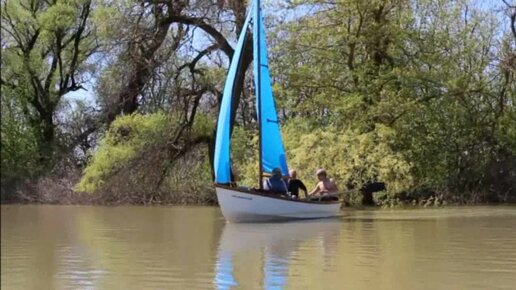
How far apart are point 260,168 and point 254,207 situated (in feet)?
5.60

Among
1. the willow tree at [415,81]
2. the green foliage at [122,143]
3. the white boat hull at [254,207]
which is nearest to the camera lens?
the white boat hull at [254,207]

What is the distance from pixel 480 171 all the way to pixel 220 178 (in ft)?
35.4

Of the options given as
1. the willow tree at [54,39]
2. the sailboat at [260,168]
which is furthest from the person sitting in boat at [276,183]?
the willow tree at [54,39]

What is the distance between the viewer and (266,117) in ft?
62.3

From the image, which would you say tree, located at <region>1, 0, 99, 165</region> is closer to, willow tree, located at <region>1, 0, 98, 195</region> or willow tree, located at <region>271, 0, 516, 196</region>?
willow tree, located at <region>1, 0, 98, 195</region>

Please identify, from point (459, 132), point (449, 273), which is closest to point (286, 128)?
point (459, 132)

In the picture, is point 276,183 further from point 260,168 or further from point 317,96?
point 317,96

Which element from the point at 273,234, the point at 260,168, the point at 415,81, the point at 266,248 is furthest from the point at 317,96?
the point at 266,248

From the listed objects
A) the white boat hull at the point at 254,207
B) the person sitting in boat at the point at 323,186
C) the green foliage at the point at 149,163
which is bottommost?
the white boat hull at the point at 254,207

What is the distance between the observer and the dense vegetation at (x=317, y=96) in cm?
2320

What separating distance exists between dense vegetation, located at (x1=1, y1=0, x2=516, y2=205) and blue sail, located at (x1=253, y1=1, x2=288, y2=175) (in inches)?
144

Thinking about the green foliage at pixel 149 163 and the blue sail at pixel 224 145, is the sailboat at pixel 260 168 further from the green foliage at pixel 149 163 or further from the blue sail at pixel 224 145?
the green foliage at pixel 149 163

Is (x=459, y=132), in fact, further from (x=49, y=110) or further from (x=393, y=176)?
(x=49, y=110)

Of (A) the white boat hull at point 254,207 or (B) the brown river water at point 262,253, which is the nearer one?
(B) the brown river water at point 262,253
